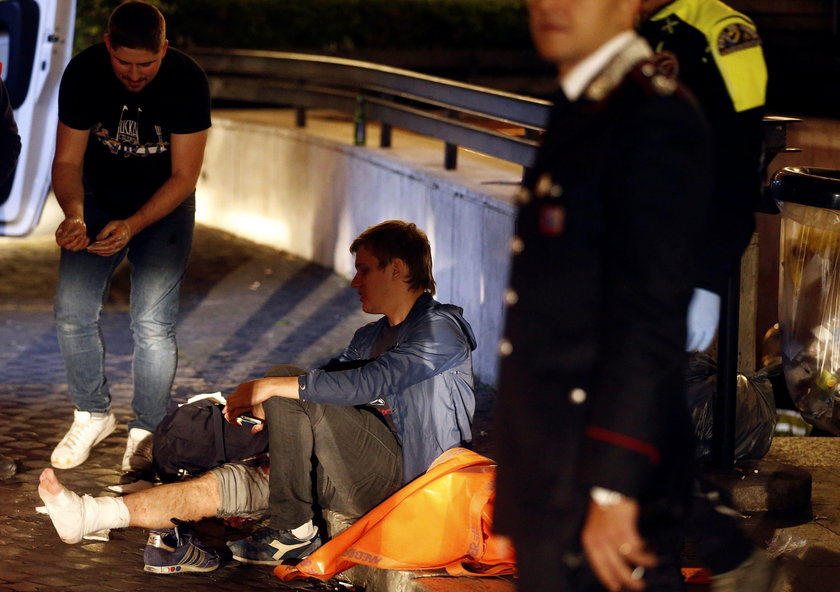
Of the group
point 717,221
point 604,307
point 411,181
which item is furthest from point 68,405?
point 604,307

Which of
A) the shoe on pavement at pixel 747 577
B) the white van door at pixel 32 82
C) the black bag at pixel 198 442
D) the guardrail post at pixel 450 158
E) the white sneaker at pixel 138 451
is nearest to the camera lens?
the shoe on pavement at pixel 747 577

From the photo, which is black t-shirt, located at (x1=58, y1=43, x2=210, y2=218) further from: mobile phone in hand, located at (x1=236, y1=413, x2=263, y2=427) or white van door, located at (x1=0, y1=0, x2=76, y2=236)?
white van door, located at (x1=0, y1=0, x2=76, y2=236)

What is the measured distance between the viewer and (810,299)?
5.39m

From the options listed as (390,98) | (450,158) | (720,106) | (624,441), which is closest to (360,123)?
(390,98)

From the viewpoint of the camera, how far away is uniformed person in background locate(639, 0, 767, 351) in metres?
3.29

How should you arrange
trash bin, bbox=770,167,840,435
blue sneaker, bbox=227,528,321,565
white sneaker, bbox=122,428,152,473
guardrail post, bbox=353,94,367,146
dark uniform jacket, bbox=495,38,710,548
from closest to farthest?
dark uniform jacket, bbox=495,38,710,548 → blue sneaker, bbox=227,528,321,565 → trash bin, bbox=770,167,840,435 → white sneaker, bbox=122,428,152,473 → guardrail post, bbox=353,94,367,146

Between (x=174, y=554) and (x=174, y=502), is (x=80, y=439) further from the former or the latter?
(x=174, y=554)

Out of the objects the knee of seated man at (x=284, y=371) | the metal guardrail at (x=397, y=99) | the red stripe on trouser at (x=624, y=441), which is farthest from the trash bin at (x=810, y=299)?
the red stripe on trouser at (x=624, y=441)

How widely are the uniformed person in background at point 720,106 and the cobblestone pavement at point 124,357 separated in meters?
2.02

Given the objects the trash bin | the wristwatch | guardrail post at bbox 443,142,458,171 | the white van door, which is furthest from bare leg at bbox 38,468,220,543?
the white van door

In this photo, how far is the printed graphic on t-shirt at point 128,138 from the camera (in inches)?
217

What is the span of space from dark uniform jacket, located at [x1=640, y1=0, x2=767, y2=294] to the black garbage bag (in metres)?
1.65

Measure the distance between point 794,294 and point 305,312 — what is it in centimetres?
405

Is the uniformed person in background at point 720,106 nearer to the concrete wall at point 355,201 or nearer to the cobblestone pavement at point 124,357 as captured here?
the cobblestone pavement at point 124,357
